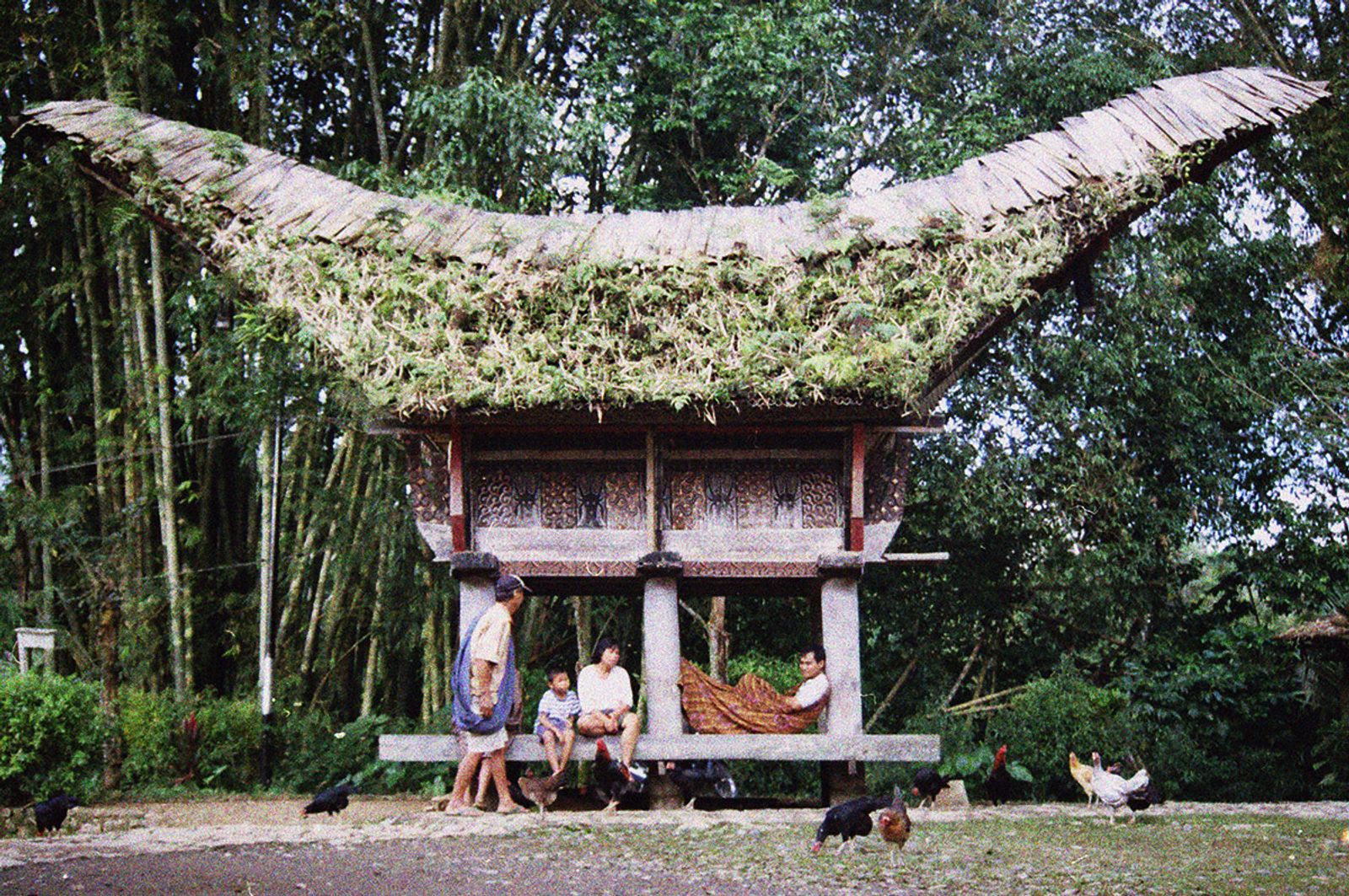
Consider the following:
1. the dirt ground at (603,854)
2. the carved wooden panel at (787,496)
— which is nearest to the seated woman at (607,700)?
the dirt ground at (603,854)

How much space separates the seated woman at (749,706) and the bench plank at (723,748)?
21 cm

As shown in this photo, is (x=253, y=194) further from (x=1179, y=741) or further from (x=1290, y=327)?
(x=1290, y=327)

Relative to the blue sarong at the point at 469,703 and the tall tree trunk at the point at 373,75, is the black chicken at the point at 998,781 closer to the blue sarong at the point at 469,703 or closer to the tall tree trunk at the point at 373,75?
the blue sarong at the point at 469,703

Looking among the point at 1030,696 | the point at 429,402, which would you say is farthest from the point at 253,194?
the point at 1030,696

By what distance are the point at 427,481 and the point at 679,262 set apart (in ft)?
7.27

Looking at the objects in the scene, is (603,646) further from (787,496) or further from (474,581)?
(787,496)

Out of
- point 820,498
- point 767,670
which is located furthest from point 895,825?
point 767,670

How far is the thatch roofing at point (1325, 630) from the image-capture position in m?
12.9

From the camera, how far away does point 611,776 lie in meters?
8.79

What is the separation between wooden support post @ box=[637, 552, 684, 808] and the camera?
29.5 feet

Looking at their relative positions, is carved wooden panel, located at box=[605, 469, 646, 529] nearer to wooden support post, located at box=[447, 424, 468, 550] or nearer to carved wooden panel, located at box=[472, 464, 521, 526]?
carved wooden panel, located at box=[472, 464, 521, 526]

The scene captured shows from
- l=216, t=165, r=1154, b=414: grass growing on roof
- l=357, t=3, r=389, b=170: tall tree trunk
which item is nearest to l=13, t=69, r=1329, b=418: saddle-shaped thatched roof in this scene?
l=216, t=165, r=1154, b=414: grass growing on roof

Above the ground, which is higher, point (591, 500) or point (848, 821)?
point (591, 500)

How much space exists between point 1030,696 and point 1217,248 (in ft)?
15.8
